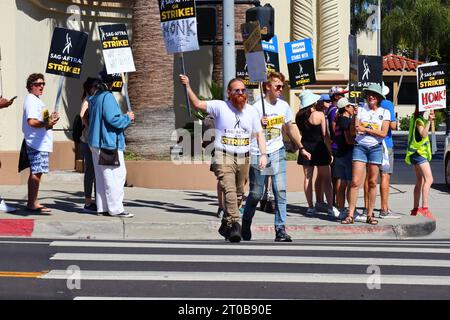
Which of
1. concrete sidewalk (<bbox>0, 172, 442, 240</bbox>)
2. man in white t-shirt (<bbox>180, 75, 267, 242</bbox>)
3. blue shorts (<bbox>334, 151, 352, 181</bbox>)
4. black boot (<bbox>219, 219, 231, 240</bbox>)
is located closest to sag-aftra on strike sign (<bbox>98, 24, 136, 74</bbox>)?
concrete sidewalk (<bbox>0, 172, 442, 240</bbox>)

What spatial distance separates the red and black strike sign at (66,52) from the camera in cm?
1425

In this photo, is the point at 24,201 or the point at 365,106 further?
the point at 24,201

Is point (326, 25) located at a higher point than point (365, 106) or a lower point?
higher

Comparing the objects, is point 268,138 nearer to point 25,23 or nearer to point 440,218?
point 440,218

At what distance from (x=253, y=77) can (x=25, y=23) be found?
745 centimetres

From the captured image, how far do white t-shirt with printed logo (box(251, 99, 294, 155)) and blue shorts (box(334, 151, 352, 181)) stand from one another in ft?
6.68

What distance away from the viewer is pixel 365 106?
42.8 feet

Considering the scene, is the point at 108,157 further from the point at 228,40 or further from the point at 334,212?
the point at 334,212

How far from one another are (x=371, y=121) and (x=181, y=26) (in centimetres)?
283

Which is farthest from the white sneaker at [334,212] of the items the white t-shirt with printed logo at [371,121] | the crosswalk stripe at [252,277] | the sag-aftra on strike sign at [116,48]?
the crosswalk stripe at [252,277]

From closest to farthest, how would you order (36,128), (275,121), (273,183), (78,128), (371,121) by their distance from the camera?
(273,183) < (275,121) < (36,128) < (371,121) < (78,128)

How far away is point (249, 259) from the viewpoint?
31.3 ft

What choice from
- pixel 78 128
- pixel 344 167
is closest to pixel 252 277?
pixel 344 167
